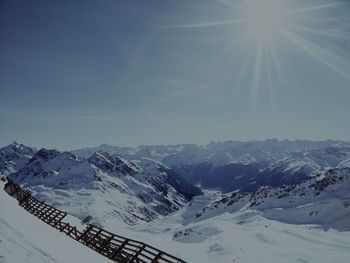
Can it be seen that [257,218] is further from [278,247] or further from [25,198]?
[25,198]

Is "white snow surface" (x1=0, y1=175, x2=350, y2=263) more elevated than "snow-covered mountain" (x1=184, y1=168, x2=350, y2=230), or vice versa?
"snow-covered mountain" (x1=184, y1=168, x2=350, y2=230)

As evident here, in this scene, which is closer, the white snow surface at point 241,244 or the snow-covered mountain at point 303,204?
the white snow surface at point 241,244

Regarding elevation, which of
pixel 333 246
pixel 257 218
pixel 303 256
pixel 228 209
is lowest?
pixel 303 256

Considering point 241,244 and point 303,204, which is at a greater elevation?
point 303,204

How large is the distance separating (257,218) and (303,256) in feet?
178

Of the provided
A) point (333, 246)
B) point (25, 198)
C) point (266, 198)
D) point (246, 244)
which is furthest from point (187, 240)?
point (266, 198)

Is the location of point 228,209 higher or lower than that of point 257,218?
higher

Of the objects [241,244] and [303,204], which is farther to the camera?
[303,204]

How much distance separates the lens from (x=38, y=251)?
55.5 feet

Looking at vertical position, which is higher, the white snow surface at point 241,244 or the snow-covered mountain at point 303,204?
the snow-covered mountain at point 303,204

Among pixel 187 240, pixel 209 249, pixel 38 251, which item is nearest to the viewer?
pixel 38 251

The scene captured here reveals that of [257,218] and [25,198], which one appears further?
[257,218]

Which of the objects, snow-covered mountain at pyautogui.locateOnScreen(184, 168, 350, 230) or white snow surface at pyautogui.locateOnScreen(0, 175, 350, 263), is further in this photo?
snow-covered mountain at pyautogui.locateOnScreen(184, 168, 350, 230)

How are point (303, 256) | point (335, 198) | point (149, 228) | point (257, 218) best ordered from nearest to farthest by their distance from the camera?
1. point (303, 256)
2. point (257, 218)
3. point (335, 198)
4. point (149, 228)
